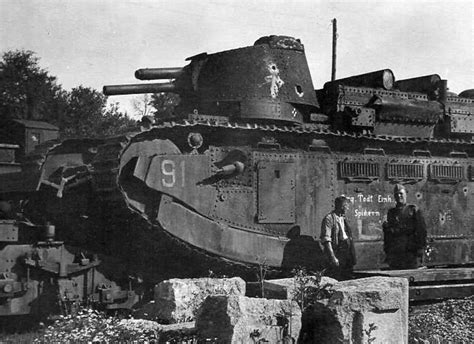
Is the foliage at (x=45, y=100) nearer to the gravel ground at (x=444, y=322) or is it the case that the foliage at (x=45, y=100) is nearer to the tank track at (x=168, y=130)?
the tank track at (x=168, y=130)

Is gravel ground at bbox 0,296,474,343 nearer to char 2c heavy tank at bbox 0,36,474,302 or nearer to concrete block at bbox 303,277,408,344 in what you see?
concrete block at bbox 303,277,408,344

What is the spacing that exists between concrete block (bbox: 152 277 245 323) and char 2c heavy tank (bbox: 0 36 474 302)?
106 inches

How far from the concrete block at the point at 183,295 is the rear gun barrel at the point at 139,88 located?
6.32 meters

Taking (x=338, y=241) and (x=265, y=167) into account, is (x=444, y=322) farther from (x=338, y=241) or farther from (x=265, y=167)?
(x=265, y=167)

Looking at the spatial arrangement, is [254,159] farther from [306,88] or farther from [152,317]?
[152,317]

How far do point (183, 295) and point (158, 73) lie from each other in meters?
6.67

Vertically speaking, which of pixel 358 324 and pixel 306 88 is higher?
pixel 306 88

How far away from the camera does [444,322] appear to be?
8742 mm

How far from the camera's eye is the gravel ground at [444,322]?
8.11 metres

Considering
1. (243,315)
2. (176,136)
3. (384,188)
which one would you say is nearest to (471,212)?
(384,188)

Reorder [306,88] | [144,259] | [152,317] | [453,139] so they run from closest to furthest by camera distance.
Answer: [152,317] < [144,259] < [306,88] < [453,139]

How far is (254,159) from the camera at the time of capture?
11742 mm

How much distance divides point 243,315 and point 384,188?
7935 millimetres

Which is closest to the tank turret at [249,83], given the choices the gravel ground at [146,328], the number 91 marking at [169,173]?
the number 91 marking at [169,173]
